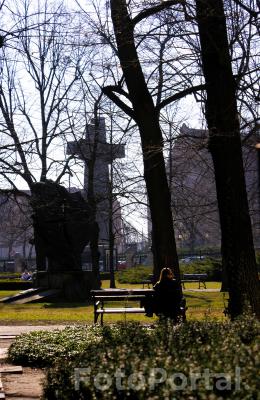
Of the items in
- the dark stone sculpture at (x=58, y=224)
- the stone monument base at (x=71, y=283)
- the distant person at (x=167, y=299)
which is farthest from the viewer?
the dark stone sculpture at (x=58, y=224)

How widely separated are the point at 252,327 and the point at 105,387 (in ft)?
8.55

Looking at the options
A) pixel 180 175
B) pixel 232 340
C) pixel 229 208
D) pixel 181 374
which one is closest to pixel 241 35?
pixel 229 208

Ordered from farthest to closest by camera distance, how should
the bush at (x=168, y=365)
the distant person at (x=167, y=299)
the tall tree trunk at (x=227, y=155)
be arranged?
the distant person at (x=167, y=299), the tall tree trunk at (x=227, y=155), the bush at (x=168, y=365)

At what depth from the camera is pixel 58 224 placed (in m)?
30.6

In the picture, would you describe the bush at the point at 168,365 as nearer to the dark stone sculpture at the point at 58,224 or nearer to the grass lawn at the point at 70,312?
the grass lawn at the point at 70,312

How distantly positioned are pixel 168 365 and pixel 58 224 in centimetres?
2516

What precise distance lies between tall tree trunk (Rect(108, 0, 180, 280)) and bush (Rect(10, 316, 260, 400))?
7408 millimetres

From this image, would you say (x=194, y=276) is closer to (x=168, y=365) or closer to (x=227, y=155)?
(x=227, y=155)

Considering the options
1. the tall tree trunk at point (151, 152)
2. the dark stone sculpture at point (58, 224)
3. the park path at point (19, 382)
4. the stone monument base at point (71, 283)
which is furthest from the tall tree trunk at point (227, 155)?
the dark stone sculpture at point (58, 224)

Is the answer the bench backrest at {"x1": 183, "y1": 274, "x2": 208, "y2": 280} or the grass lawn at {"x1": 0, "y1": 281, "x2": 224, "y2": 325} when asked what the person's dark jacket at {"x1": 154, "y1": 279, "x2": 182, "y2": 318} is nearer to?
the grass lawn at {"x1": 0, "y1": 281, "x2": 224, "y2": 325}

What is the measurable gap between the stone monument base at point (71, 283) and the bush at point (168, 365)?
21.0 m

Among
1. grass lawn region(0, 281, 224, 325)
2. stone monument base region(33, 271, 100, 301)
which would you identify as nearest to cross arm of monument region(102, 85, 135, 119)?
grass lawn region(0, 281, 224, 325)

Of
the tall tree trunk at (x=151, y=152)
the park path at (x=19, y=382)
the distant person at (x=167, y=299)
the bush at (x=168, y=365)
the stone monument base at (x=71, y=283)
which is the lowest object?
the park path at (x=19, y=382)

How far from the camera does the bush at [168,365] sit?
5.23 metres
